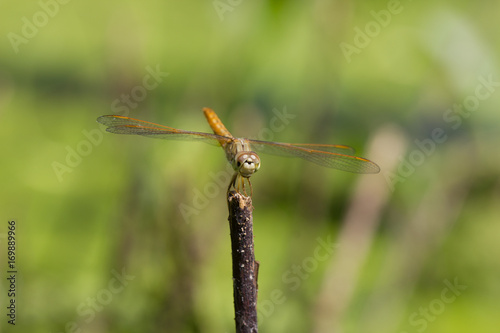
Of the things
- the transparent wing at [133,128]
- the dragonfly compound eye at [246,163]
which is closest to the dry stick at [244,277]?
the dragonfly compound eye at [246,163]

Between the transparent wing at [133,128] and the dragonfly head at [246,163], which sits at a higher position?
the transparent wing at [133,128]

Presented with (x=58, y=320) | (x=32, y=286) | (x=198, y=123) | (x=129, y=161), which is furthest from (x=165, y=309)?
(x=198, y=123)

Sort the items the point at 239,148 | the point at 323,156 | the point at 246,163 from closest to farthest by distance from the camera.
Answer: the point at 246,163
the point at 239,148
the point at 323,156

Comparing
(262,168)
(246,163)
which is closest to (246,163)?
(246,163)

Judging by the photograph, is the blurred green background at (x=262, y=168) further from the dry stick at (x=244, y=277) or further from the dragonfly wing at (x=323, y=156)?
the dry stick at (x=244, y=277)

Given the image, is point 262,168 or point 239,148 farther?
point 262,168

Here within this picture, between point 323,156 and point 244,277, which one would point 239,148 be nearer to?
point 323,156

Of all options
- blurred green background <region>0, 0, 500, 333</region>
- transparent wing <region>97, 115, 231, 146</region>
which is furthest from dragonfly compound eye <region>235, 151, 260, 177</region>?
blurred green background <region>0, 0, 500, 333</region>

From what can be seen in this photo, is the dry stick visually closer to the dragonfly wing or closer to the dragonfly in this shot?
the dragonfly
